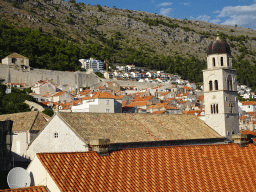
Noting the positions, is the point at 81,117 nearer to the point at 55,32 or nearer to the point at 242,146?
the point at 242,146

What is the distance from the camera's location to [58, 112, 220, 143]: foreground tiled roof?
86.9 ft

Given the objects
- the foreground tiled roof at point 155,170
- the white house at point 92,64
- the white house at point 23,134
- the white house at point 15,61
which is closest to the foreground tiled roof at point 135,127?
the white house at point 23,134

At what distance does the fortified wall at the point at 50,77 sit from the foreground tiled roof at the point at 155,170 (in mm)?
83928

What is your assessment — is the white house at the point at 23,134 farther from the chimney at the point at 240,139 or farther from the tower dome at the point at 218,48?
the chimney at the point at 240,139

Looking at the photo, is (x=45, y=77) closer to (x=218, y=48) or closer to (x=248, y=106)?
(x=248, y=106)

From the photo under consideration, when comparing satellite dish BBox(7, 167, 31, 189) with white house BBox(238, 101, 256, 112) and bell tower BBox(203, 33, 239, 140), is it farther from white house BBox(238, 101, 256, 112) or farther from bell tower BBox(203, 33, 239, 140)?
white house BBox(238, 101, 256, 112)

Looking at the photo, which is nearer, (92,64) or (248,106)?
(248,106)

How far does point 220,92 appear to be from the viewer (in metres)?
34.8

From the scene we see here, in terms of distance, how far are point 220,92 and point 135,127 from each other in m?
11.0

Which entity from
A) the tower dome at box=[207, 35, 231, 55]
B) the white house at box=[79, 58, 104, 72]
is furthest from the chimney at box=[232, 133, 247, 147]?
the white house at box=[79, 58, 104, 72]

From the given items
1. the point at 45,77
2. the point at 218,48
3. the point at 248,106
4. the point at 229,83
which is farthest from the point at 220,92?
the point at 45,77

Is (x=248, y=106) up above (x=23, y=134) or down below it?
above

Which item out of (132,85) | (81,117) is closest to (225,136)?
(81,117)

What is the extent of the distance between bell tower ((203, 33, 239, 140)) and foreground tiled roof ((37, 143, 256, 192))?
68.3 ft
